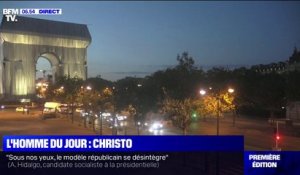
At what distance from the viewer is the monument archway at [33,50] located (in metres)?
98.8

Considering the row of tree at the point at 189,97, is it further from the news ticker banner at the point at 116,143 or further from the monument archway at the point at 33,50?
the monument archway at the point at 33,50

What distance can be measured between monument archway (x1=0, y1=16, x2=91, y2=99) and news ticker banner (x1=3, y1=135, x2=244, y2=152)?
84.9 metres

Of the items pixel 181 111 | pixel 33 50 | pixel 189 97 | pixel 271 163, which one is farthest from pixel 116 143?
pixel 33 50

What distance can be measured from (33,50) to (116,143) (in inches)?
3633

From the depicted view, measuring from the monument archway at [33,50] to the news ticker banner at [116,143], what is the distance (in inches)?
3342

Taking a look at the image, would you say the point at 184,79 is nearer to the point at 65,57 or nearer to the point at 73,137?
the point at 73,137

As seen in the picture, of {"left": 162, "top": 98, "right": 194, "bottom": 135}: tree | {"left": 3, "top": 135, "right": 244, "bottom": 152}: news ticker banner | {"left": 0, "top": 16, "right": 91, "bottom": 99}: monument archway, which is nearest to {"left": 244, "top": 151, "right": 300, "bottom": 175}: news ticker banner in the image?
{"left": 3, "top": 135, "right": 244, "bottom": 152}: news ticker banner

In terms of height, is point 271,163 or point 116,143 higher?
point 116,143

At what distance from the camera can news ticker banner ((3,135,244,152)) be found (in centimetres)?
1662

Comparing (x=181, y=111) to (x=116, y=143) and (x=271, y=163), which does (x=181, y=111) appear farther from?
(x=271, y=163)

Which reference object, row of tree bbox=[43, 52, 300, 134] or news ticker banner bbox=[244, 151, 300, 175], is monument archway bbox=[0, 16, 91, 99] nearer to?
row of tree bbox=[43, 52, 300, 134]

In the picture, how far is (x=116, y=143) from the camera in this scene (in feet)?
54.9

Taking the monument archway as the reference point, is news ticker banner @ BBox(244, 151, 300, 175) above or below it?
below

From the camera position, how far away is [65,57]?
4316 inches
